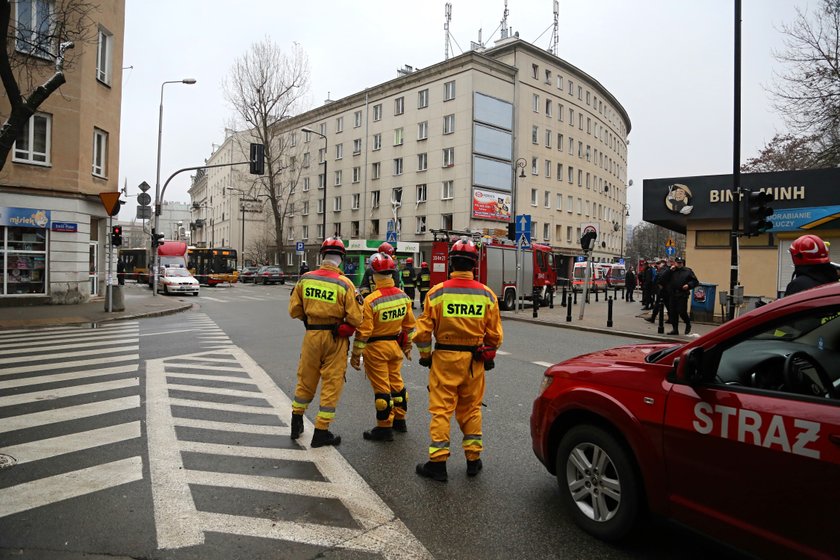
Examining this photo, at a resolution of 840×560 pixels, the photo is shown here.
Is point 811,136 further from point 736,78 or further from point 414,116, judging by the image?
point 414,116

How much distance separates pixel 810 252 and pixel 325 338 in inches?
189

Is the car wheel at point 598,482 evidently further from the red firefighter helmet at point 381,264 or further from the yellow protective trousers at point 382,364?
the red firefighter helmet at point 381,264

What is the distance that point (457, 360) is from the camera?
4.23m

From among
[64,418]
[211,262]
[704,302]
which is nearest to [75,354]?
[64,418]

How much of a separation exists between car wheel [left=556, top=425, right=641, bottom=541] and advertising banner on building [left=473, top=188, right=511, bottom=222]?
3826 centimetres

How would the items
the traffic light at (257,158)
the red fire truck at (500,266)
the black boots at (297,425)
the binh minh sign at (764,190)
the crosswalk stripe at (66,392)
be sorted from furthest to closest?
1. the traffic light at (257,158)
2. the red fire truck at (500,266)
3. the binh minh sign at (764,190)
4. the crosswalk stripe at (66,392)
5. the black boots at (297,425)

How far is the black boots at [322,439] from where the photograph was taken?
4.94m

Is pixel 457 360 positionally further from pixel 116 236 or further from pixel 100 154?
pixel 100 154

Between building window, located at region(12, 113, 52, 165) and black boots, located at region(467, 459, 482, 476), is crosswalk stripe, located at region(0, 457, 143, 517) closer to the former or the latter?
black boots, located at region(467, 459, 482, 476)

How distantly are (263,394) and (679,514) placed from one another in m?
5.39

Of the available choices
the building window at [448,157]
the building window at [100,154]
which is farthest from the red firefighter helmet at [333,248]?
the building window at [448,157]

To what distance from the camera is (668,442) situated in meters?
2.88

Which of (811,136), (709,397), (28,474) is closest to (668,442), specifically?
(709,397)

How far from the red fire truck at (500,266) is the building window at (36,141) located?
45.6 feet
